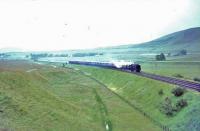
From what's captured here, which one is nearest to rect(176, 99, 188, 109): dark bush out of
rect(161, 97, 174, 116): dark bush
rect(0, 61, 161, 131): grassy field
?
rect(161, 97, 174, 116): dark bush

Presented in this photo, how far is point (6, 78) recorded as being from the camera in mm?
79188

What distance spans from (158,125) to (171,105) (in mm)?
6275

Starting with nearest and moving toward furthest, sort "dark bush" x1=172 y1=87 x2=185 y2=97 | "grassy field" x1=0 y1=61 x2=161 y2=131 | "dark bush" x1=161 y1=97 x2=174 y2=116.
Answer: "grassy field" x1=0 y1=61 x2=161 y2=131 → "dark bush" x1=161 y1=97 x2=174 y2=116 → "dark bush" x1=172 y1=87 x2=185 y2=97

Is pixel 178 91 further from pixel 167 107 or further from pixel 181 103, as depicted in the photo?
pixel 181 103

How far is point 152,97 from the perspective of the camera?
7319 centimetres

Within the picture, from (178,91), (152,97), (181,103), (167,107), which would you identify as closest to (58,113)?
(167,107)

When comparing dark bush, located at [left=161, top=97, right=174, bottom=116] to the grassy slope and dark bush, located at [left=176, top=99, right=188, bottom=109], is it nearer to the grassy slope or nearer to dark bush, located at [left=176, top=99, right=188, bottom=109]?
the grassy slope

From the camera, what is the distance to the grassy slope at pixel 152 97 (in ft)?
173

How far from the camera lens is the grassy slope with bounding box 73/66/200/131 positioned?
5275 cm

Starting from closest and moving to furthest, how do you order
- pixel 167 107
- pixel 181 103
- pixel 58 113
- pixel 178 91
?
pixel 181 103 → pixel 58 113 → pixel 167 107 → pixel 178 91

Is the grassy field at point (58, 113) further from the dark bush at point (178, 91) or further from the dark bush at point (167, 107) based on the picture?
the dark bush at point (178, 91)

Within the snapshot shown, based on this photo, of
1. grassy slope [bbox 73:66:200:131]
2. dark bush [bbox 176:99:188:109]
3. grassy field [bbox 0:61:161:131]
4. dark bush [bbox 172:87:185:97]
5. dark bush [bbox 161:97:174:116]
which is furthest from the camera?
dark bush [bbox 172:87:185:97]

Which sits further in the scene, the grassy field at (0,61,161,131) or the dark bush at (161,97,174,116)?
the dark bush at (161,97,174,116)

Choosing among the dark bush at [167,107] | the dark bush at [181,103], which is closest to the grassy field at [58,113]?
the dark bush at [167,107]
